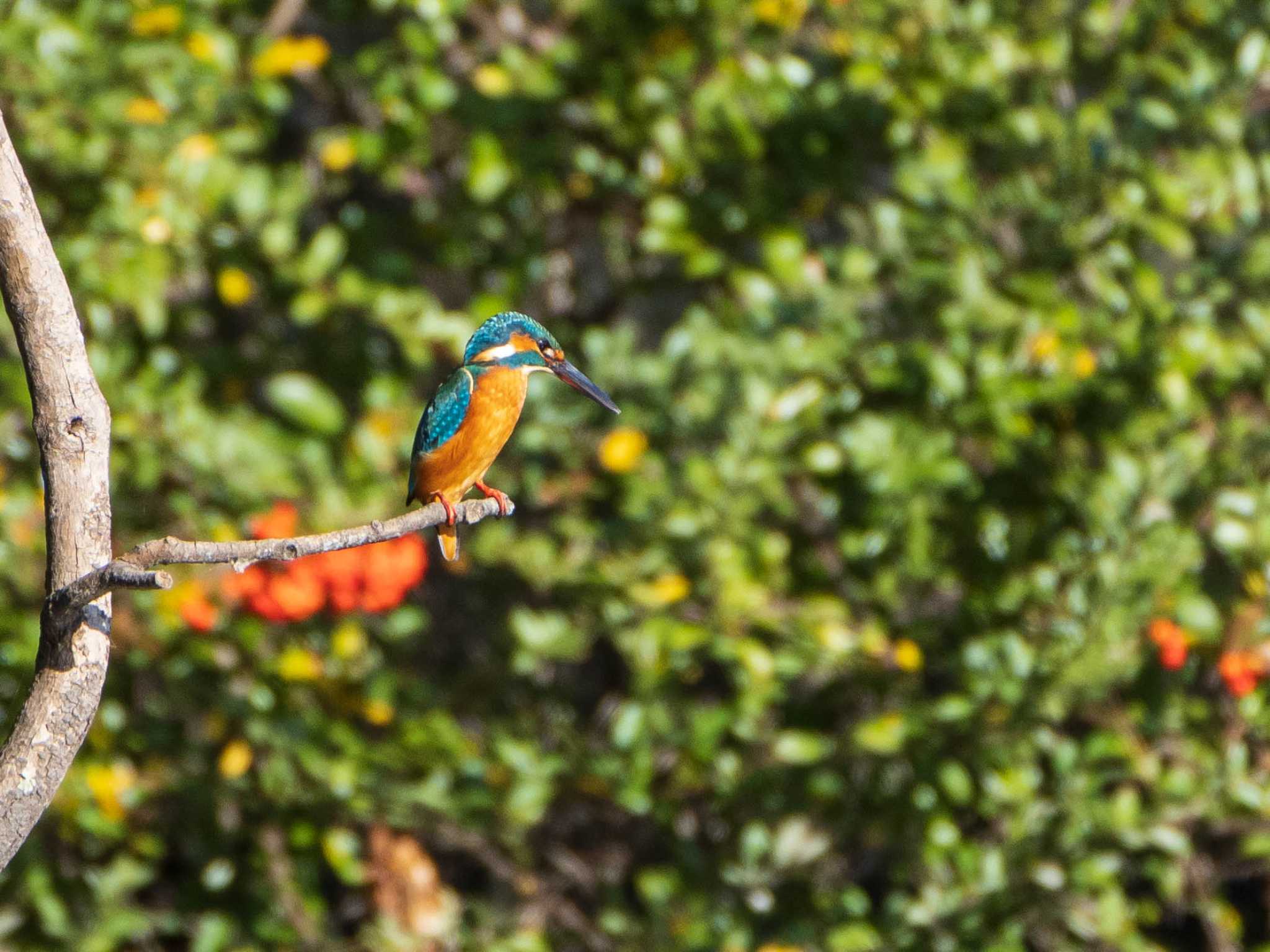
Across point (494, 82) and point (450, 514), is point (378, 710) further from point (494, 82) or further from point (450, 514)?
point (450, 514)

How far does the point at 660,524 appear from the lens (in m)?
2.79

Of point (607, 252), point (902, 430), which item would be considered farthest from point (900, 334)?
point (607, 252)

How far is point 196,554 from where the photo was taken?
1160 millimetres

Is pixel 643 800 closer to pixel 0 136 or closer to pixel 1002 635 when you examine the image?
pixel 1002 635

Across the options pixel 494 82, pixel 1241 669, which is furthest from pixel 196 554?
pixel 1241 669

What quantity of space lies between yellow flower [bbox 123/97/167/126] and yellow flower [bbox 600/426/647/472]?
3.37 feet

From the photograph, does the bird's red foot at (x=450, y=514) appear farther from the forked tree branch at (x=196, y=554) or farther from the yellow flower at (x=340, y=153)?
the yellow flower at (x=340, y=153)

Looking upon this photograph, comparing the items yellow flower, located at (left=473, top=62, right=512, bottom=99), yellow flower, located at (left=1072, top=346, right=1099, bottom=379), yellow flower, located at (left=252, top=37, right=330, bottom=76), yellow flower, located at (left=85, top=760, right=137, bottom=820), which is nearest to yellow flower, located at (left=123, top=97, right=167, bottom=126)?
yellow flower, located at (left=252, top=37, right=330, bottom=76)

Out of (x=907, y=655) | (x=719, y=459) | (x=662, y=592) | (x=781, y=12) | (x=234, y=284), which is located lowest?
(x=907, y=655)

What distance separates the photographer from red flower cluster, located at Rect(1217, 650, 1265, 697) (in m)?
2.78

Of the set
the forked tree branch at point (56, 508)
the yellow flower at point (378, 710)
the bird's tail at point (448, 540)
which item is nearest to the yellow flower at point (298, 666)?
the yellow flower at point (378, 710)

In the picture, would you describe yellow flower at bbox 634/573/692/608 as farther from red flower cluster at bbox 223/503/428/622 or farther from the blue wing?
the blue wing

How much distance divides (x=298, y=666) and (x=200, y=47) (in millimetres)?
1196

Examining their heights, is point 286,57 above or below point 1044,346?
above
